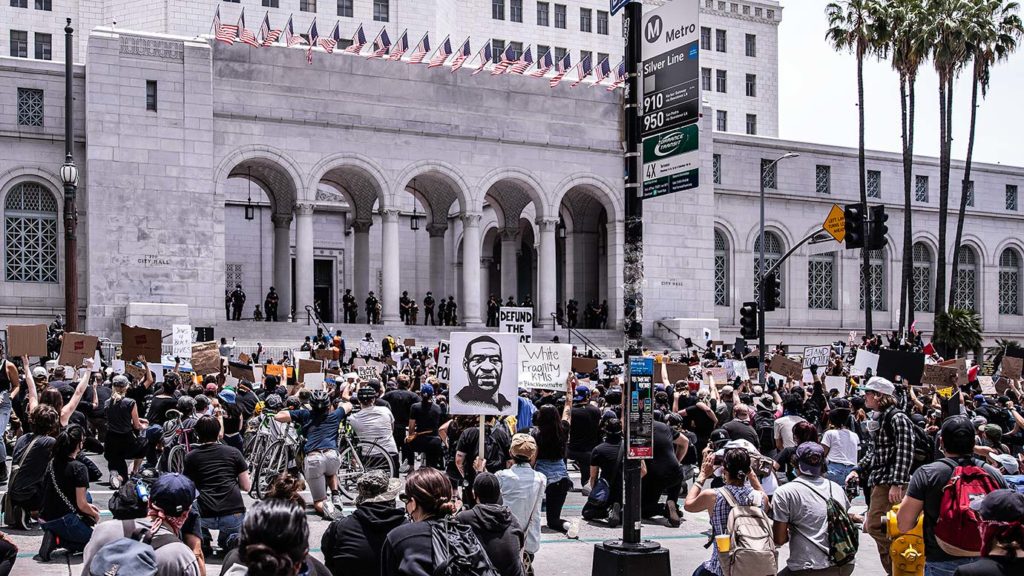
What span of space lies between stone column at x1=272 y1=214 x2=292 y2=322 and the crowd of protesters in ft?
75.7

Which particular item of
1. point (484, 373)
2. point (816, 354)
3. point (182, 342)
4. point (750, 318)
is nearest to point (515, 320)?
point (484, 373)

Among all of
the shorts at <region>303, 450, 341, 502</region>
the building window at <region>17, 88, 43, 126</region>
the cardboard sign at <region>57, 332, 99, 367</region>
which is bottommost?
the shorts at <region>303, 450, 341, 502</region>

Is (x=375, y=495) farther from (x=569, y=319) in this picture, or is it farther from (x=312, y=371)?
(x=569, y=319)

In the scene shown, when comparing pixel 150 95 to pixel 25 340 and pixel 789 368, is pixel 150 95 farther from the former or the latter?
pixel 789 368

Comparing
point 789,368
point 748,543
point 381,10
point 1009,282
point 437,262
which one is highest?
point 381,10

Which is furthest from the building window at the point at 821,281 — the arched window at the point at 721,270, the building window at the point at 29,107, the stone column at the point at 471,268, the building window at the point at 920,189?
the building window at the point at 29,107

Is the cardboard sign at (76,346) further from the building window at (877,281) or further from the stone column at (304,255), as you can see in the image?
the building window at (877,281)

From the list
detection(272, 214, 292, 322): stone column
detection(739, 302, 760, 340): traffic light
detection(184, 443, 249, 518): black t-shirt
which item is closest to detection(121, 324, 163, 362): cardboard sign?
detection(184, 443, 249, 518): black t-shirt

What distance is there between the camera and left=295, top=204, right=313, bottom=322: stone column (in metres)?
39.4

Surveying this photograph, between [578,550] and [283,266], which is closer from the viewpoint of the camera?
[578,550]

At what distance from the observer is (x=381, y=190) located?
4059cm

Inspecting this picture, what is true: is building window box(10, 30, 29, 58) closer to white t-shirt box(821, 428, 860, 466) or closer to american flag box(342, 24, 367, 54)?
american flag box(342, 24, 367, 54)

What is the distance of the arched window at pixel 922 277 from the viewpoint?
182 ft

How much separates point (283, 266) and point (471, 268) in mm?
7585
